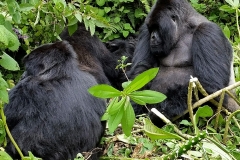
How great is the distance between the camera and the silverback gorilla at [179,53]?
12.4 feet

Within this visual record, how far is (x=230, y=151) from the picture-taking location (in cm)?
276

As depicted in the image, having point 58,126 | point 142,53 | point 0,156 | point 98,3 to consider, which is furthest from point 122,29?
point 0,156

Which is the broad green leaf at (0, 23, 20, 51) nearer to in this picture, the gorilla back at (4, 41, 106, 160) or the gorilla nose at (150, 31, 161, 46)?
the gorilla back at (4, 41, 106, 160)

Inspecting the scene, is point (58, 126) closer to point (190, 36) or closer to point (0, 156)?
point (0, 156)

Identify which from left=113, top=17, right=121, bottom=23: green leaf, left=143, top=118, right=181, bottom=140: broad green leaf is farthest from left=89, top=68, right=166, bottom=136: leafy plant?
left=113, top=17, right=121, bottom=23: green leaf

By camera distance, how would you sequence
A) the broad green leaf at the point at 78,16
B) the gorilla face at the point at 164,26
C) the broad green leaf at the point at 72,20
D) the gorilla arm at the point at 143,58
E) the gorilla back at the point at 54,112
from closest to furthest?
the gorilla back at the point at 54,112
the broad green leaf at the point at 78,16
the broad green leaf at the point at 72,20
the gorilla face at the point at 164,26
the gorilla arm at the point at 143,58

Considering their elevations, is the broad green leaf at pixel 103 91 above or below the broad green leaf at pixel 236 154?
above

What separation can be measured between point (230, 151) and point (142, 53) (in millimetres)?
1584

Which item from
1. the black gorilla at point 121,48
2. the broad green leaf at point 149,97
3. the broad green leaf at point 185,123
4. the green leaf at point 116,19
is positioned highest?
the broad green leaf at point 149,97

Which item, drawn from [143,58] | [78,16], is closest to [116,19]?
[143,58]

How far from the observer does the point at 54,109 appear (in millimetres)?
2885

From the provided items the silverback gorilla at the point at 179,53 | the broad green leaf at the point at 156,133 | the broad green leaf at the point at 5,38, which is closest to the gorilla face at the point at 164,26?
the silverback gorilla at the point at 179,53

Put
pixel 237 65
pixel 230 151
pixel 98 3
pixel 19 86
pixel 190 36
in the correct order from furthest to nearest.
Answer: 1. pixel 98 3
2. pixel 237 65
3. pixel 190 36
4. pixel 19 86
5. pixel 230 151

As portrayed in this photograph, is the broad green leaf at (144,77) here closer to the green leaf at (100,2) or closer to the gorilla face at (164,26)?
the gorilla face at (164,26)
